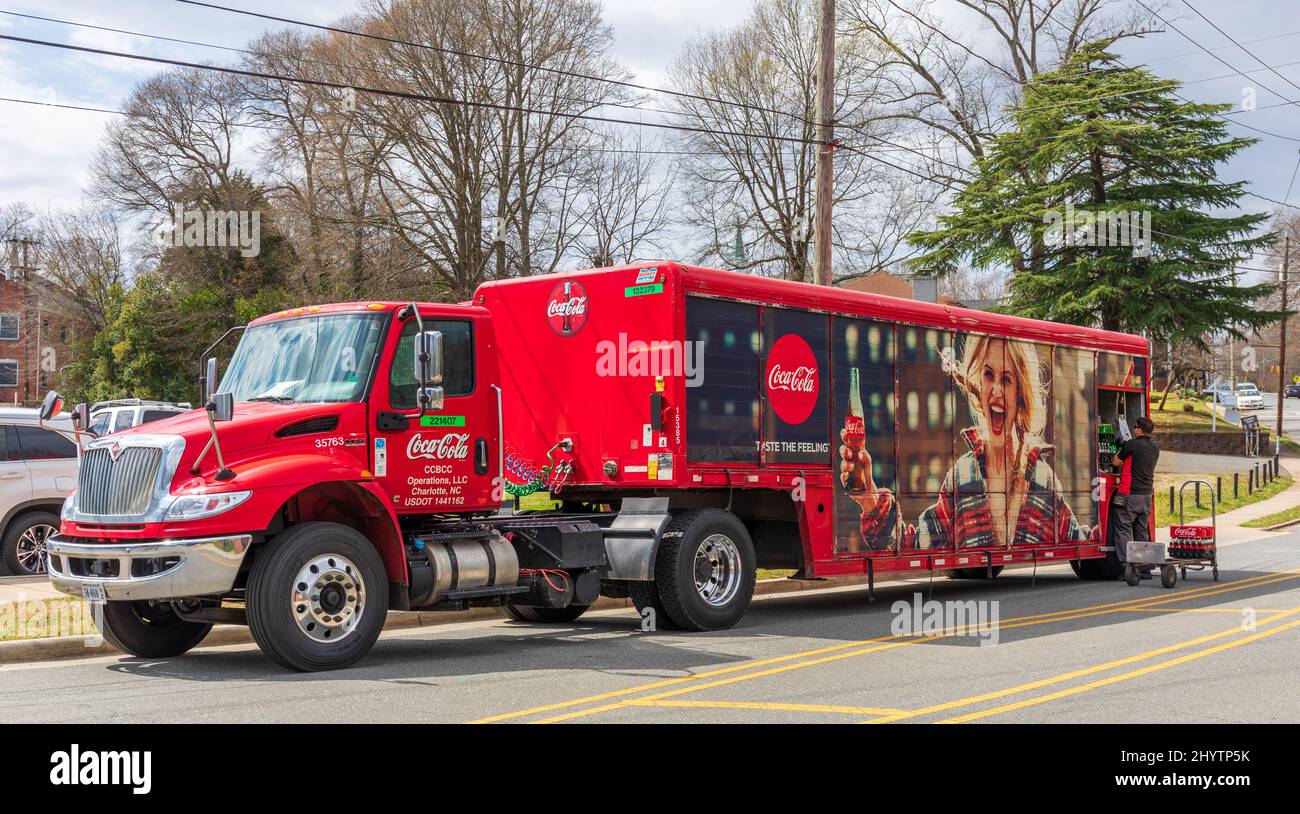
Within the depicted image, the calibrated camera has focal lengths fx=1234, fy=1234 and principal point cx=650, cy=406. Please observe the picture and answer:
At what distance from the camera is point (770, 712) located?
7.64 metres

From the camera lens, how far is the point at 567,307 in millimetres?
12188

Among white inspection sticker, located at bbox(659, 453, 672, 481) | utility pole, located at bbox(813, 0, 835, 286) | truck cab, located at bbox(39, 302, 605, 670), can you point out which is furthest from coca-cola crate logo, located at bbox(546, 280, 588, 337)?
utility pole, located at bbox(813, 0, 835, 286)

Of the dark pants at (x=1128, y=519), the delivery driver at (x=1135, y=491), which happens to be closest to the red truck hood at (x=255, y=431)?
the delivery driver at (x=1135, y=491)

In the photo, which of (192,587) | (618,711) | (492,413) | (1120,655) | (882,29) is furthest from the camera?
(882,29)

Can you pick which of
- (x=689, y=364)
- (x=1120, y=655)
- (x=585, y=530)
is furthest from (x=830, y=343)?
(x=1120, y=655)

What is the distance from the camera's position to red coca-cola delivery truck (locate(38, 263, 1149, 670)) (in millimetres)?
9031

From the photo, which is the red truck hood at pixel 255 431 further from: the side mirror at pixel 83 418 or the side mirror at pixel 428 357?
the side mirror at pixel 83 418

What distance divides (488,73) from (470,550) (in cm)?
2648

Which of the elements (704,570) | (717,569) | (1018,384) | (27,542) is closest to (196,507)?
(704,570)

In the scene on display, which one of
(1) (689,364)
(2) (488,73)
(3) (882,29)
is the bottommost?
(1) (689,364)

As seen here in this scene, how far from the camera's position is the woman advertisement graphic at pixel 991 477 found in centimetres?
1363

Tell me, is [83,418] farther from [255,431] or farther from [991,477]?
[991,477]
